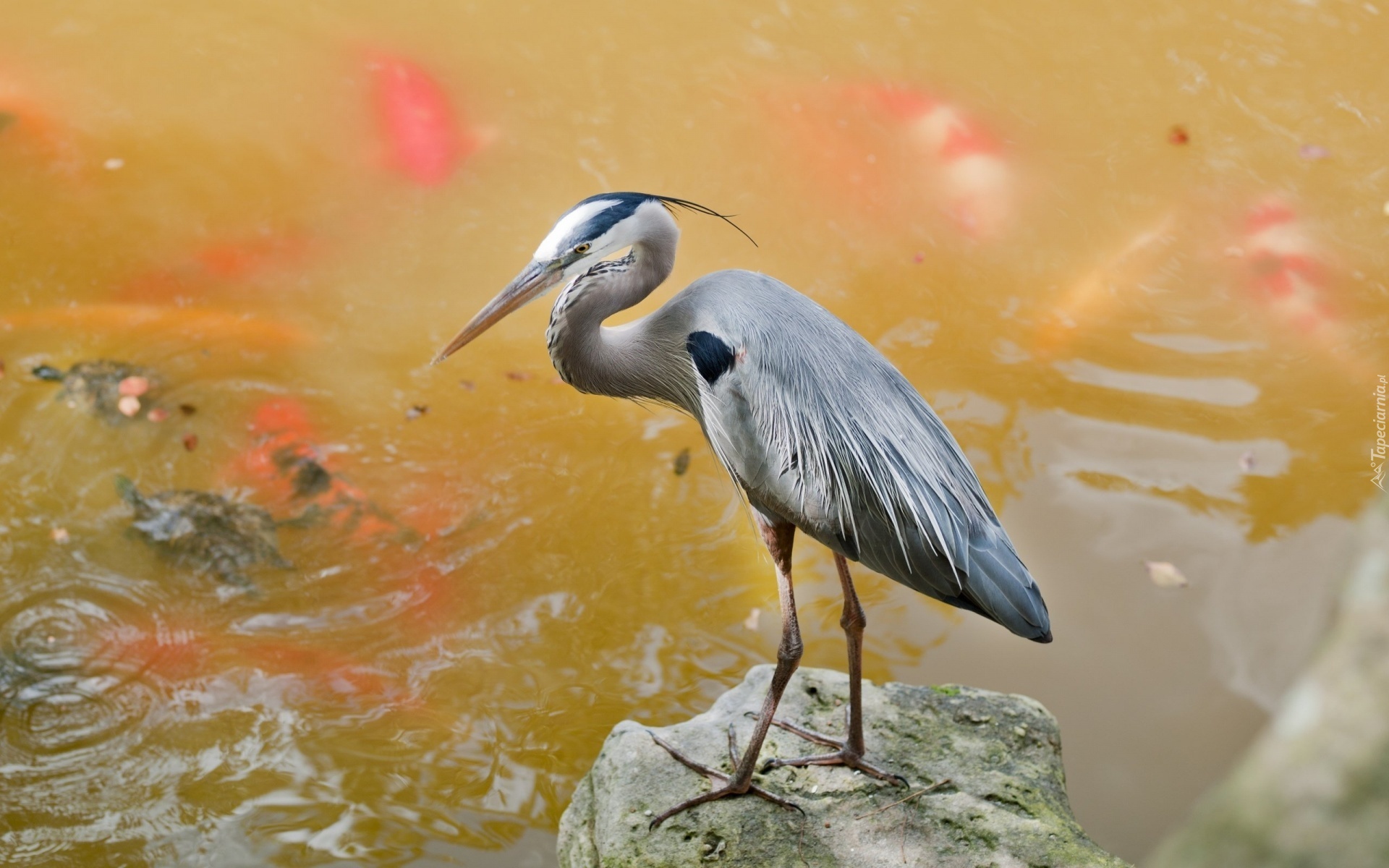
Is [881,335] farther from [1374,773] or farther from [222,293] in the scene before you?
[1374,773]

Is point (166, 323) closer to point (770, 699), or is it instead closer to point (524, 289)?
point (524, 289)

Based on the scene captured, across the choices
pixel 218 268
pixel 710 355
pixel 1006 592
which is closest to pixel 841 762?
pixel 1006 592

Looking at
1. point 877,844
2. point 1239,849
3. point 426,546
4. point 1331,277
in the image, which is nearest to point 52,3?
point 426,546

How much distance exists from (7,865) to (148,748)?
1.51ft

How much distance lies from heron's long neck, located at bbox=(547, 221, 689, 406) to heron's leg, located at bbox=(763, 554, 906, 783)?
0.70 meters

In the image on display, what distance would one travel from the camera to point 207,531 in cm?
392

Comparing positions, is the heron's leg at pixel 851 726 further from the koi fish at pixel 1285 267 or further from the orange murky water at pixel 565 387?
the koi fish at pixel 1285 267

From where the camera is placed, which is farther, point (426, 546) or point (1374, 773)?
point (426, 546)

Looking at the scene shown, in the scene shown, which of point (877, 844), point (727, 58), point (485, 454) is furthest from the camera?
point (727, 58)

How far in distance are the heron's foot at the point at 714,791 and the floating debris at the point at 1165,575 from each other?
1.86 meters

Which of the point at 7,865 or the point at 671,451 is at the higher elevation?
the point at 671,451

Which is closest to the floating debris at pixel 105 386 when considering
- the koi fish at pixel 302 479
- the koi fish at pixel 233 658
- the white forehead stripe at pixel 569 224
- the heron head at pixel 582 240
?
the koi fish at pixel 302 479

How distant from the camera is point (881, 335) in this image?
184 inches

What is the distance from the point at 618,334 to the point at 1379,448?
122 inches
